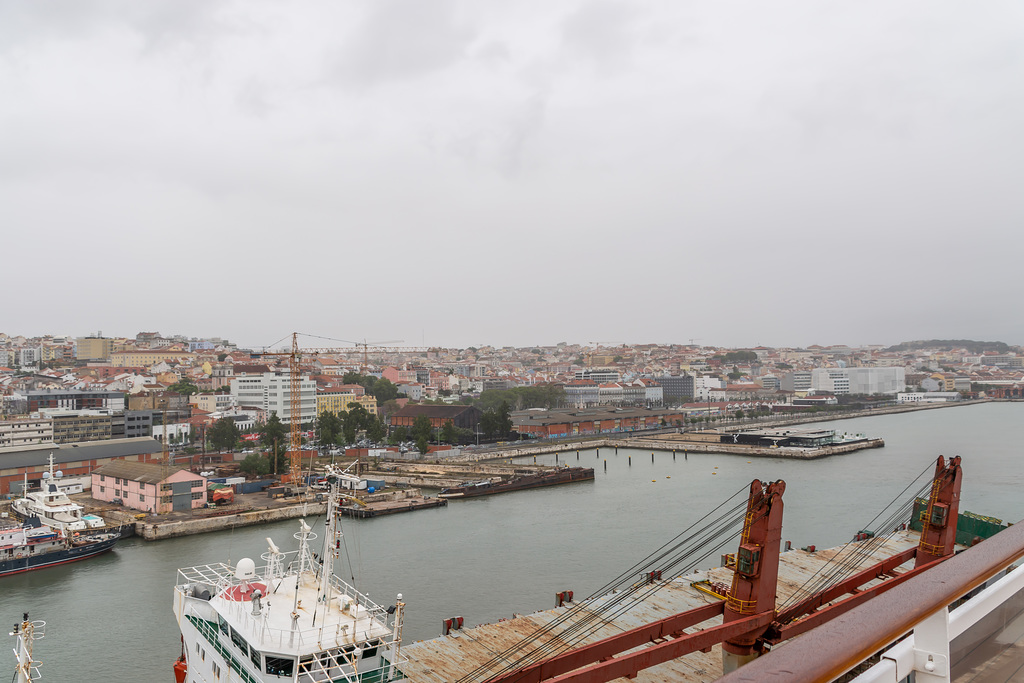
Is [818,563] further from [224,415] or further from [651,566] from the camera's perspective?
[224,415]

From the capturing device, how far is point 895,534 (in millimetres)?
7082

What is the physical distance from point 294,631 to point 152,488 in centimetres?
749

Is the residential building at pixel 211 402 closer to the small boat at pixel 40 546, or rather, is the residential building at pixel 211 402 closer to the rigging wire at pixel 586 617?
the small boat at pixel 40 546

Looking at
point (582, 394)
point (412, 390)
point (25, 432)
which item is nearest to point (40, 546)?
point (25, 432)

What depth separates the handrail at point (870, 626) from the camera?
0.37 m

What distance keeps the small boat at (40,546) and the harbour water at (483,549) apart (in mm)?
119

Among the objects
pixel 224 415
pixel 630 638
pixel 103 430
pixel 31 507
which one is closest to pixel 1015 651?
pixel 630 638

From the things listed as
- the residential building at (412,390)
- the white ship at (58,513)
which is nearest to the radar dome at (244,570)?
the white ship at (58,513)

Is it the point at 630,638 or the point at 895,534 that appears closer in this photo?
the point at 630,638

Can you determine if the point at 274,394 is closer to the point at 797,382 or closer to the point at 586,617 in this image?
the point at 586,617

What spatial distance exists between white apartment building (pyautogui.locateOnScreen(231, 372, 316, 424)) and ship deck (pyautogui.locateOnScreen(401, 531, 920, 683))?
16.6 metres

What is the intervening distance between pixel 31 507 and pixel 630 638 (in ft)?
26.5

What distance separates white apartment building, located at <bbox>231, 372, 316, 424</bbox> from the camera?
68.6 ft

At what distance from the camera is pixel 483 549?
758 centimetres
